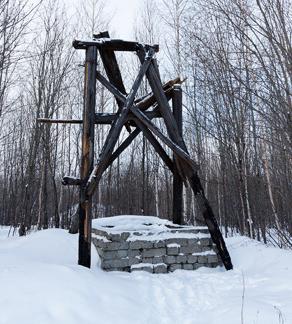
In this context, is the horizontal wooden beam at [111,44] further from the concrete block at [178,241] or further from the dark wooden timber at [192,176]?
the concrete block at [178,241]

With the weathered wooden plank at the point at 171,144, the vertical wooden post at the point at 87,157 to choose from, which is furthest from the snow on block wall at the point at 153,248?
the weathered wooden plank at the point at 171,144

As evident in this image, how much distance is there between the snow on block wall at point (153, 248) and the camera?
4789 millimetres

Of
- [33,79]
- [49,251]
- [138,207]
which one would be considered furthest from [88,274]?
[138,207]

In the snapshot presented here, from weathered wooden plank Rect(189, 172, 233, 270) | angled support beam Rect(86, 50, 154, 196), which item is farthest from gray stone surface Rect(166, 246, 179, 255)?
angled support beam Rect(86, 50, 154, 196)

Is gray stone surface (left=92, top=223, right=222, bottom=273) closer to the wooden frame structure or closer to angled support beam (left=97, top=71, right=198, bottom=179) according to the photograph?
the wooden frame structure

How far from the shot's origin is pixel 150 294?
3811 millimetres

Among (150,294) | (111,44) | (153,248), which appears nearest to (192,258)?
(153,248)

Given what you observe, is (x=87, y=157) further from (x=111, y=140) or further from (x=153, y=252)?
(x=153, y=252)

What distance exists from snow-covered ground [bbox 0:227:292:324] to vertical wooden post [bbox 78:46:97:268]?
2.05 ft

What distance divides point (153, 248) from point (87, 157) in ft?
5.90

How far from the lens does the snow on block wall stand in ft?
15.7

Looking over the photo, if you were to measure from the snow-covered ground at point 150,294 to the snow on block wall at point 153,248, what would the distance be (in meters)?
0.18

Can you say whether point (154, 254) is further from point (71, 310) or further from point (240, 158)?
point (240, 158)

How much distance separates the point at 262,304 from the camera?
10.00 ft
